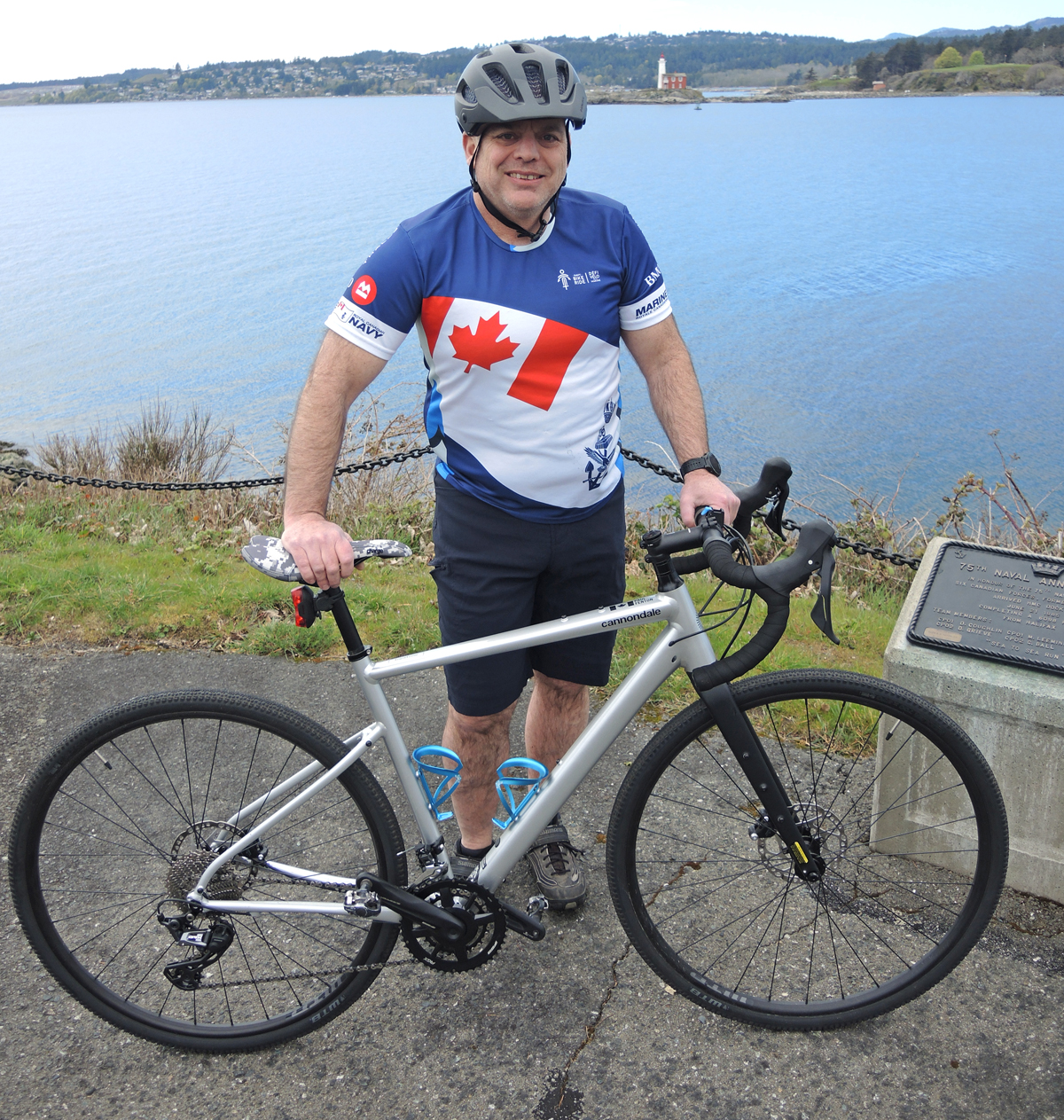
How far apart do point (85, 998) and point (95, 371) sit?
20967mm

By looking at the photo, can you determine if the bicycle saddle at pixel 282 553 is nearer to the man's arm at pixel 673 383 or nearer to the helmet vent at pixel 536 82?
the man's arm at pixel 673 383

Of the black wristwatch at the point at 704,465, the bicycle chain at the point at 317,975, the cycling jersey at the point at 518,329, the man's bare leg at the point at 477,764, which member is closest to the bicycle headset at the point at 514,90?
the cycling jersey at the point at 518,329

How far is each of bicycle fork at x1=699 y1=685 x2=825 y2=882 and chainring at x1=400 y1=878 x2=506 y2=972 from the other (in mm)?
727

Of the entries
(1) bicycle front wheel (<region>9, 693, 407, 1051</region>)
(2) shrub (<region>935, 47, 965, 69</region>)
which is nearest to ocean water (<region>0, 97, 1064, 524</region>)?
(1) bicycle front wheel (<region>9, 693, 407, 1051</region>)

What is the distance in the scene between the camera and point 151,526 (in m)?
6.41

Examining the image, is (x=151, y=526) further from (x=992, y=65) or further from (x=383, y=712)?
(x=992, y=65)

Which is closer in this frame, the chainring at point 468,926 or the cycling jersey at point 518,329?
the cycling jersey at point 518,329

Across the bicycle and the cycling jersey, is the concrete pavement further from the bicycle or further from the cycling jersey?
the cycling jersey

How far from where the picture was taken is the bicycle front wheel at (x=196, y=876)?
2182 millimetres

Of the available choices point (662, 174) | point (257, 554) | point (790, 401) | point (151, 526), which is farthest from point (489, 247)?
point (662, 174)

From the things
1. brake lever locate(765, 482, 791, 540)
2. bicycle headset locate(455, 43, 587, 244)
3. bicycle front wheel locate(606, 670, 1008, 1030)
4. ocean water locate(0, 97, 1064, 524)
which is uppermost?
bicycle headset locate(455, 43, 587, 244)

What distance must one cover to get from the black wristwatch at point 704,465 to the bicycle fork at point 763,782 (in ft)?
1.93

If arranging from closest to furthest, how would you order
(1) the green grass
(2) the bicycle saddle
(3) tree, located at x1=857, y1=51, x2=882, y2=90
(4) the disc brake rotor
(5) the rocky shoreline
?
(2) the bicycle saddle → (4) the disc brake rotor → (1) the green grass → (5) the rocky shoreline → (3) tree, located at x1=857, y1=51, x2=882, y2=90

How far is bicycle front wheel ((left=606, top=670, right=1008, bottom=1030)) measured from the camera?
214 centimetres
